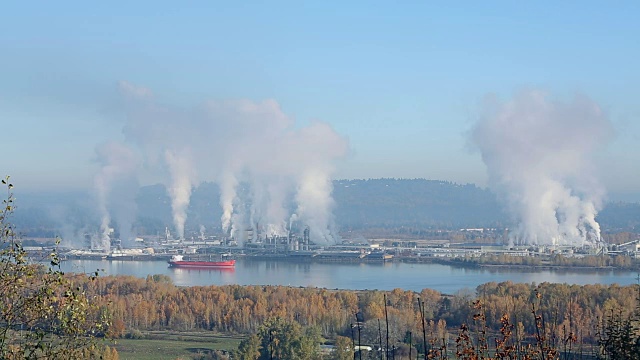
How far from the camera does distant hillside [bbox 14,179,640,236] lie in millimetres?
47500

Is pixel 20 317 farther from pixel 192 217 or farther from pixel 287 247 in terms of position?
pixel 192 217

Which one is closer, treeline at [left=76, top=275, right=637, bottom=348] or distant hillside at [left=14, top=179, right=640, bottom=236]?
treeline at [left=76, top=275, right=637, bottom=348]

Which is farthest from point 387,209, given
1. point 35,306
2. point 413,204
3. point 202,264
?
point 35,306

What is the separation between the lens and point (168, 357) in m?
9.73

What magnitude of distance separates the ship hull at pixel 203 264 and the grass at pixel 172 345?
1384 centimetres

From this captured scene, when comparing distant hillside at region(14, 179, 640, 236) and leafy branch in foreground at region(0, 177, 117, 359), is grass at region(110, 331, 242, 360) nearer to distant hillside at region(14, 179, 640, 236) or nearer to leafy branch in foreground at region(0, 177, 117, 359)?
leafy branch in foreground at region(0, 177, 117, 359)

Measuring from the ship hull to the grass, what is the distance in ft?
45.4

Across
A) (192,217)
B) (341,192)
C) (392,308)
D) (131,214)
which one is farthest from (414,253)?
(341,192)

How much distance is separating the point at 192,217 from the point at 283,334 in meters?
52.2

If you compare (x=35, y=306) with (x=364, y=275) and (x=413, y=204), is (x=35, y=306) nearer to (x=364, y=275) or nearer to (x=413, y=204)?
(x=364, y=275)

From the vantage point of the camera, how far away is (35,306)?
88.5 inches

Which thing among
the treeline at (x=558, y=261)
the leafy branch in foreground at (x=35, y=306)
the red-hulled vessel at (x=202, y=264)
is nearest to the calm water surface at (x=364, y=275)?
the red-hulled vessel at (x=202, y=264)

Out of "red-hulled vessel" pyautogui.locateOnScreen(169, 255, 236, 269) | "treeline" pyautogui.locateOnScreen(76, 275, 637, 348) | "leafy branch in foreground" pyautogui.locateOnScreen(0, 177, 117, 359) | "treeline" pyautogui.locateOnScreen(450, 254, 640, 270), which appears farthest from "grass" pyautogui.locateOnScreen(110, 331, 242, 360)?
"treeline" pyautogui.locateOnScreen(450, 254, 640, 270)

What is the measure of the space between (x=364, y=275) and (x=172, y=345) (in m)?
11.8
